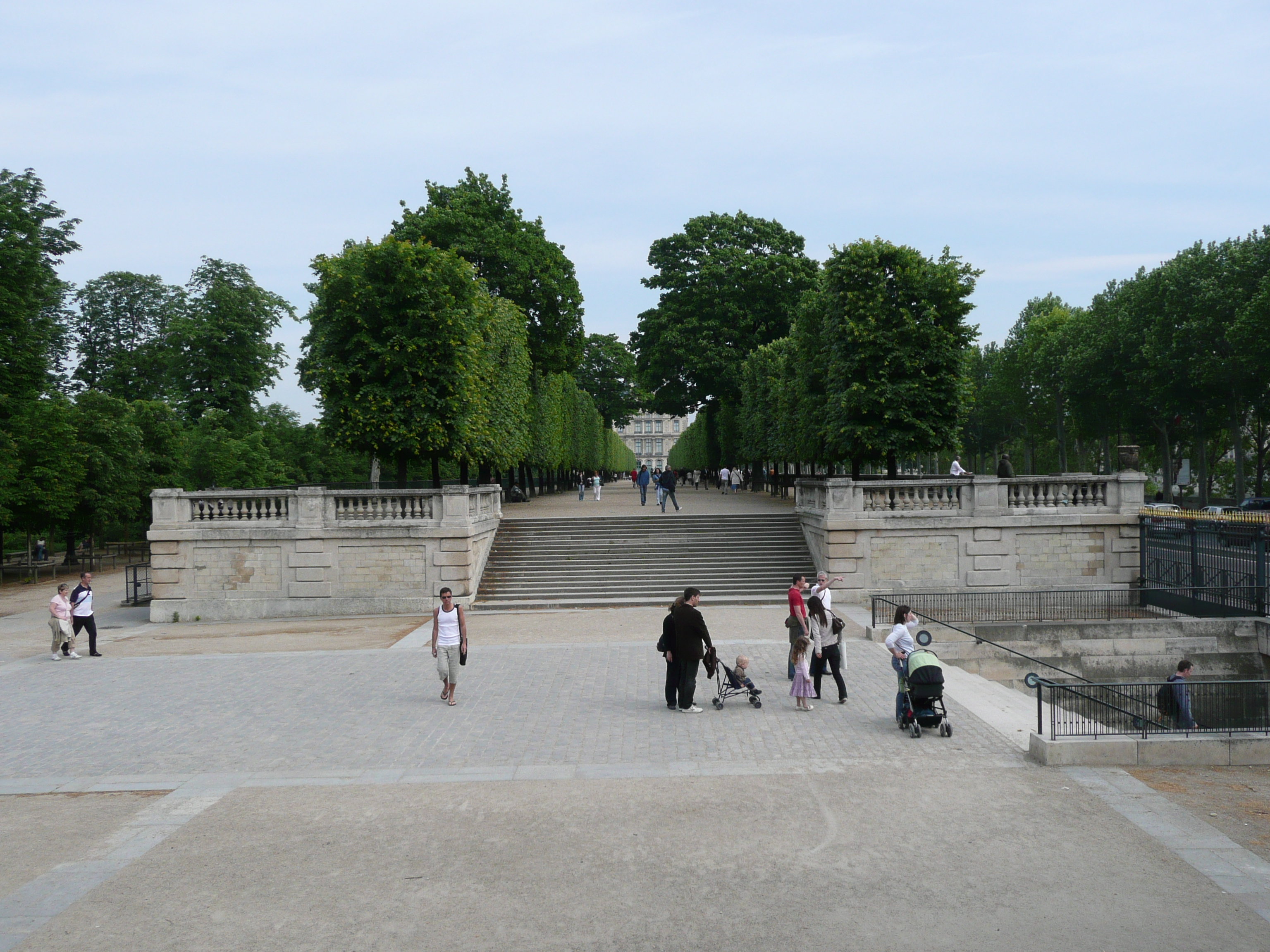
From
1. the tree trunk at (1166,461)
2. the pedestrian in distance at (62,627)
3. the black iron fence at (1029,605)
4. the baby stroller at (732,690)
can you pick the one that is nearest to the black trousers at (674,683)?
the baby stroller at (732,690)

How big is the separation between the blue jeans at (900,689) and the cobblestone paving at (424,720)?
31cm

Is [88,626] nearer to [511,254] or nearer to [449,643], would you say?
[449,643]

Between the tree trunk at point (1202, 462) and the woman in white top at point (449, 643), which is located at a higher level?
the tree trunk at point (1202, 462)

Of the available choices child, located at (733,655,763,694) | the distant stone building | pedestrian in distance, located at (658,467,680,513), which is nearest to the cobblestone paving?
child, located at (733,655,763,694)

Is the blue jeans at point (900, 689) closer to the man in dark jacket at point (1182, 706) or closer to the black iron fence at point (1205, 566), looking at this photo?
the man in dark jacket at point (1182, 706)

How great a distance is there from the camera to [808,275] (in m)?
51.5

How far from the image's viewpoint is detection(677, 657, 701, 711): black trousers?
12.6 meters

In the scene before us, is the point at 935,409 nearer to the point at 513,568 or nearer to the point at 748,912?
the point at 513,568

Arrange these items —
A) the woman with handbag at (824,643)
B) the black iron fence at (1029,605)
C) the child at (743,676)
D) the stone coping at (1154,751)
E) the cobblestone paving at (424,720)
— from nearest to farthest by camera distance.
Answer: the stone coping at (1154,751) → the cobblestone paving at (424,720) → the child at (743,676) → the woman with handbag at (824,643) → the black iron fence at (1029,605)

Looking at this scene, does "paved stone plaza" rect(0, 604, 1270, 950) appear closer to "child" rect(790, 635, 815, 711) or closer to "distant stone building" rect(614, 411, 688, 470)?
"child" rect(790, 635, 815, 711)

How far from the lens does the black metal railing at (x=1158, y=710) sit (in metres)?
10.9

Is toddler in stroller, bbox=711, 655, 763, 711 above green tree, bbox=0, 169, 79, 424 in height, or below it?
below

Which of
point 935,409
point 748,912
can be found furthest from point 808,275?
point 748,912

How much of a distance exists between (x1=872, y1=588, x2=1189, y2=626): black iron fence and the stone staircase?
10.9ft
